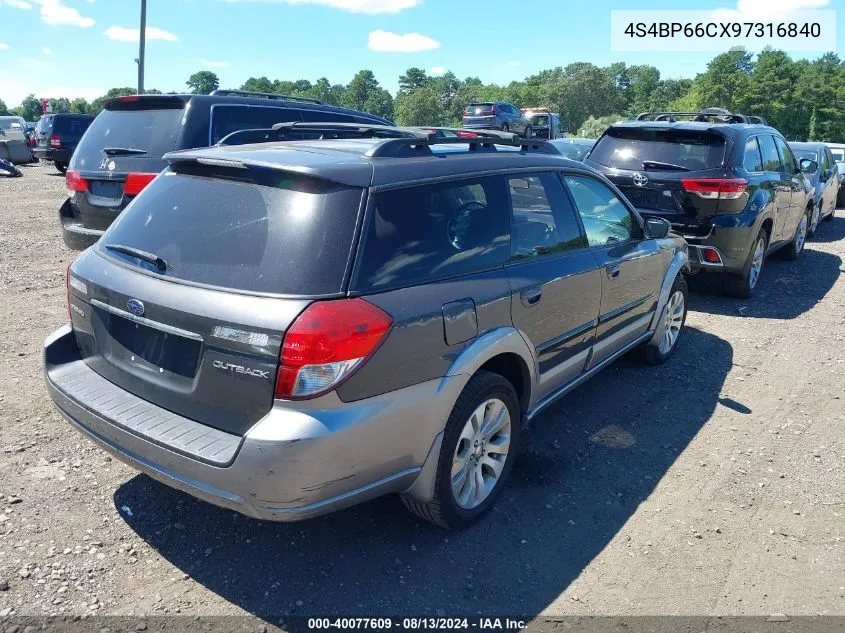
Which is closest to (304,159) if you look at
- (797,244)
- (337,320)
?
(337,320)

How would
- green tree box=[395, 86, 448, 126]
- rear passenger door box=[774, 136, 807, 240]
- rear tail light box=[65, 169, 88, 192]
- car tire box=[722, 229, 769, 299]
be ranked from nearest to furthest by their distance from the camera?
1. rear tail light box=[65, 169, 88, 192]
2. car tire box=[722, 229, 769, 299]
3. rear passenger door box=[774, 136, 807, 240]
4. green tree box=[395, 86, 448, 126]

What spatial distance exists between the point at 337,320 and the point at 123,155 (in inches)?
174

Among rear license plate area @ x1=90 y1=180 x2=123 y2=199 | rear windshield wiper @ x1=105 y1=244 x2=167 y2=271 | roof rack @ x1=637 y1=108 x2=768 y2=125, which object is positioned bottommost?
rear windshield wiper @ x1=105 y1=244 x2=167 y2=271

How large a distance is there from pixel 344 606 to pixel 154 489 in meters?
1.33

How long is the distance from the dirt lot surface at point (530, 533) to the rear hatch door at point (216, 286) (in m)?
0.75

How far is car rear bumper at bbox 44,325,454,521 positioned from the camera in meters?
2.41

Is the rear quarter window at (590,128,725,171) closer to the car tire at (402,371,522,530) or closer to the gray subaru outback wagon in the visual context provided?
the gray subaru outback wagon

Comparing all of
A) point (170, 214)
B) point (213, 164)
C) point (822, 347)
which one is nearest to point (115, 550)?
point (170, 214)

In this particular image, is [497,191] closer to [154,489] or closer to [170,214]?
[170,214]

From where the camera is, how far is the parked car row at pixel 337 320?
2.46 metres

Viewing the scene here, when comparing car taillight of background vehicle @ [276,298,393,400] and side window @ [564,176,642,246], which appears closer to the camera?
car taillight of background vehicle @ [276,298,393,400]

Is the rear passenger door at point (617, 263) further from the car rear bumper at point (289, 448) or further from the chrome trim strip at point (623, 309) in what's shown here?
the car rear bumper at point (289, 448)

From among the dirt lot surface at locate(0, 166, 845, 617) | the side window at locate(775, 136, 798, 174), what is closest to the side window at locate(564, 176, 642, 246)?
the dirt lot surface at locate(0, 166, 845, 617)

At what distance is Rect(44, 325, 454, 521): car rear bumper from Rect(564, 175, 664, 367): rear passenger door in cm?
174
